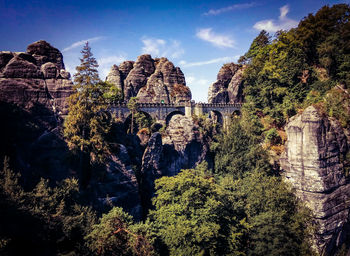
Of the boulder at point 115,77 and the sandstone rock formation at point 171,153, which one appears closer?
the sandstone rock formation at point 171,153

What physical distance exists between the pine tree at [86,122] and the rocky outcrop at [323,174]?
25169 mm

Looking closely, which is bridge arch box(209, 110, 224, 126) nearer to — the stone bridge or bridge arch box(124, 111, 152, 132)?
the stone bridge

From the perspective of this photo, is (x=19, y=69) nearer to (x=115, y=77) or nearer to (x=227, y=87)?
(x=115, y=77)

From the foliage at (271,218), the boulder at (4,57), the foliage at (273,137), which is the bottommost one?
the foliage at (271,218)

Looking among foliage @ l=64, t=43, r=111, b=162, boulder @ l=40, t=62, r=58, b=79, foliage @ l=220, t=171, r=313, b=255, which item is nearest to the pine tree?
foliage @ l=64, t=43, r=111, b=162

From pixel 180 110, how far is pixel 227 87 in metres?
18.9

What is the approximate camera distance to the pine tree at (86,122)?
737 inches

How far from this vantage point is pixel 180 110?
39750 millimetres

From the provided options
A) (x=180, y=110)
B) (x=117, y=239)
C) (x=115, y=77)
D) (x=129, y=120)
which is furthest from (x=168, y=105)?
(x=117, y=239)

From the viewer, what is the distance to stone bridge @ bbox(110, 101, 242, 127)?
33169mm

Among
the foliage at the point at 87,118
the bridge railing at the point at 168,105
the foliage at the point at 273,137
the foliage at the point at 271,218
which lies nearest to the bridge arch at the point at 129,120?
the bridge railing at the point at 168,105

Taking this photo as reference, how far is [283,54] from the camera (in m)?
33.3

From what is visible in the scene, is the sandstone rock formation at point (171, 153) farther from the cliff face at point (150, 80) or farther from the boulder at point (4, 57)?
the boulder at point (4, 57)

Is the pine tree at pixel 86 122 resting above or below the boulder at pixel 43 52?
below
